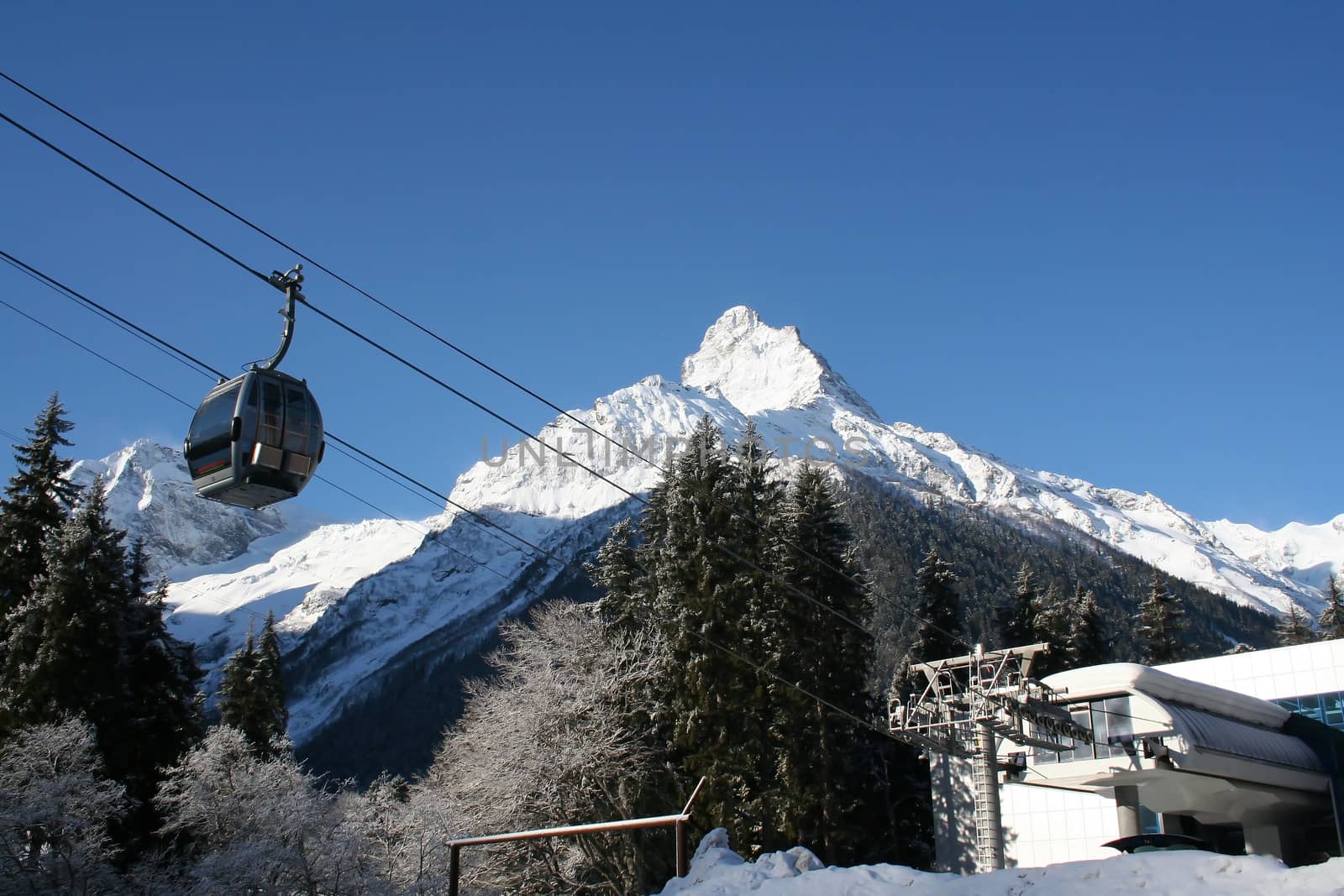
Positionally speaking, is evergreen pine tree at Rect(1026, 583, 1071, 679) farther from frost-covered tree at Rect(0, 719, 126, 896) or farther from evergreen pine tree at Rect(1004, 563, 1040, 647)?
frost-covered tree at Rect(0, 719, 126, 896)

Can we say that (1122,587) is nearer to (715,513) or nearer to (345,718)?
(345,718)

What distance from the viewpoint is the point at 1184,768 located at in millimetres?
31219

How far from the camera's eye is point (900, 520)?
19262 centimetres

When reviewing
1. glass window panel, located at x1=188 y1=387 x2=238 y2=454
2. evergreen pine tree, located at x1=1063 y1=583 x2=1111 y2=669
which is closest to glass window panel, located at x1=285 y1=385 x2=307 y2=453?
glass window panel, located at x1=188 y1=387 x2=238 y2=454

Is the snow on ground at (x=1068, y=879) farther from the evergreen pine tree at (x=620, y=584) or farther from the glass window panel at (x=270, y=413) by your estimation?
the evergreen pine tree at (x=620, y=584)

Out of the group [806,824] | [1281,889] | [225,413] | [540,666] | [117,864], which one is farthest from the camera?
[540,666]

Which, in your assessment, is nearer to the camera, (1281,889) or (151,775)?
(1281,889)

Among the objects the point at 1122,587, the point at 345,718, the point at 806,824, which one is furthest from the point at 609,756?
the point at 1122,587

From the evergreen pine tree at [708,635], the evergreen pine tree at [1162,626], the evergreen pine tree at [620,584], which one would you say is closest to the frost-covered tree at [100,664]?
the evergreen pine tree at [620,584]

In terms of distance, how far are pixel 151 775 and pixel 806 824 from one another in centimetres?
2146

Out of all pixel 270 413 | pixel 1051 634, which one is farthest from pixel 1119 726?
pixel 270 413

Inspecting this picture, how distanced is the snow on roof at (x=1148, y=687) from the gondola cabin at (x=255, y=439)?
22.8 metres

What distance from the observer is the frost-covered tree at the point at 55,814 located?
29.7 metres

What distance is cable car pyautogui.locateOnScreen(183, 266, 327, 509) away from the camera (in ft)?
53.7
